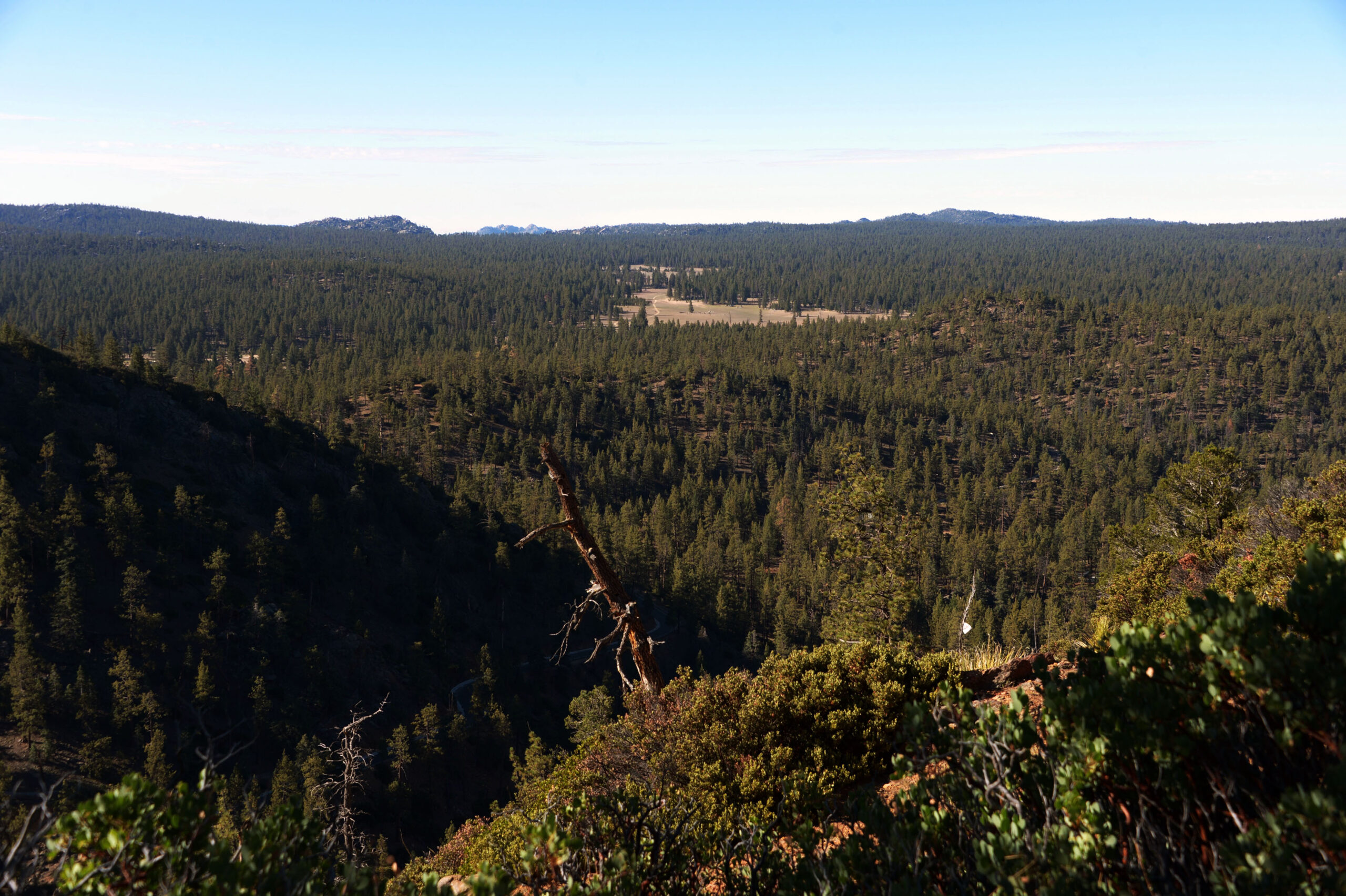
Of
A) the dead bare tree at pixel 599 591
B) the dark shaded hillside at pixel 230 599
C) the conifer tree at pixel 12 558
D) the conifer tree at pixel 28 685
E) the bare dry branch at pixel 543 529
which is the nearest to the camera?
the bare dry branch at pixel 543 529

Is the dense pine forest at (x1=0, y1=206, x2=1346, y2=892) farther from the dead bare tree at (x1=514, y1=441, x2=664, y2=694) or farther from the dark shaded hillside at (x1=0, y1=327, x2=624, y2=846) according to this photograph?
the dead bare tree at (x1=514, y1=441, x2=664, y2=694)

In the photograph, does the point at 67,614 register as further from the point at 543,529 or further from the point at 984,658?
the point at 984,658

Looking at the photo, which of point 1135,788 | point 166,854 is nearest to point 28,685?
point 166,854

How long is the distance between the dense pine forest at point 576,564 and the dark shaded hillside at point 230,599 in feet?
0.83

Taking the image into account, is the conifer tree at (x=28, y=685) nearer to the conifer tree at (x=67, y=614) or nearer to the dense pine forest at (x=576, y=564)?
the dense pine forest at (x=576, y=564)

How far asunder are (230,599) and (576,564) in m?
36.2

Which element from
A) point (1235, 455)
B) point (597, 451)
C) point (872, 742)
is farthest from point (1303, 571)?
point (597, 451)

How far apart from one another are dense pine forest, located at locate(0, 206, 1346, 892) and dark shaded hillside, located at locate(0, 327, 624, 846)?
253mm

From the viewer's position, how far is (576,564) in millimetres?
84688

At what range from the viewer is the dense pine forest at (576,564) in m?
11.2

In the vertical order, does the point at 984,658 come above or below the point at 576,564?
above

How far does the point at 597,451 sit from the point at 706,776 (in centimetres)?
12332

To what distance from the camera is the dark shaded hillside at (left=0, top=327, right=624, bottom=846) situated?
46562 mm

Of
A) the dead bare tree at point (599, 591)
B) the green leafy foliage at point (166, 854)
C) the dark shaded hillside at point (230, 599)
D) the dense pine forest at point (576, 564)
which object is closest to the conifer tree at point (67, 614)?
the dark shaded hillside at point (230, 599)
